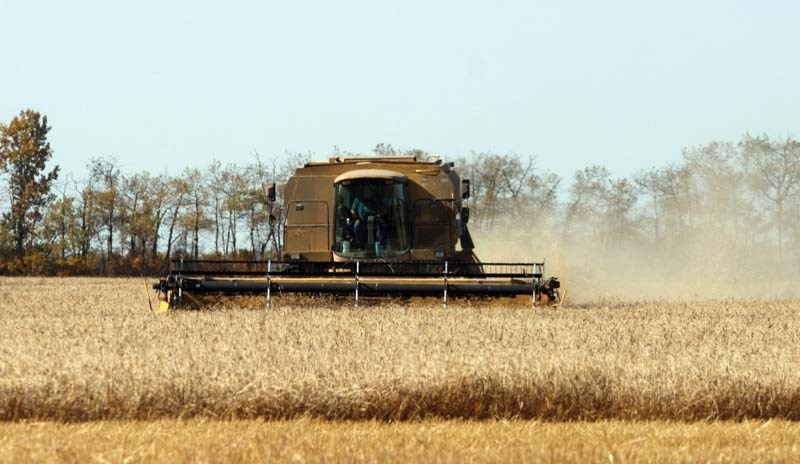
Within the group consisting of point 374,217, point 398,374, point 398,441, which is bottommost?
point 398,441

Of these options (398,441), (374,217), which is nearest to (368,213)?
(374,217)

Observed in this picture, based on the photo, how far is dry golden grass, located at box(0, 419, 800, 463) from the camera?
234 inches

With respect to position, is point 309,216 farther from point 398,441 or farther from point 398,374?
point 398,441

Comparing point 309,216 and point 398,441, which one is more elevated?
point 309,216

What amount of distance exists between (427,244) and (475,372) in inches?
344

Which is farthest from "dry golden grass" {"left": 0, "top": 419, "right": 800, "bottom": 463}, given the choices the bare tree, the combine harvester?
the bare tree

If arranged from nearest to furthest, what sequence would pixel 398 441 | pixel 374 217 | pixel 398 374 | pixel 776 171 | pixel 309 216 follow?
pixel 398 441 → pixel 398 374 → pixel 374 217 → pixel 309 216 → pixel 776 171

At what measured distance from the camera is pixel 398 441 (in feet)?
21.3

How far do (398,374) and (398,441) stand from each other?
162 cm

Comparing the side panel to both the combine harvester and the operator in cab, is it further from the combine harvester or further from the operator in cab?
the operator in cab

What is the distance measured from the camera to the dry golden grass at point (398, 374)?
25.3 ft

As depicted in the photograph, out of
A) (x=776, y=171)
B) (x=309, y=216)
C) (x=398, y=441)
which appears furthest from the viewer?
(x=776, y=171)

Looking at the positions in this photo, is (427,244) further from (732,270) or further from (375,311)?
(732,270)

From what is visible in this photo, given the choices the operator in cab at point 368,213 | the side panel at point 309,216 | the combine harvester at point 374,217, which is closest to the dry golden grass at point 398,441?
→ the combine harvester at point 374,217
